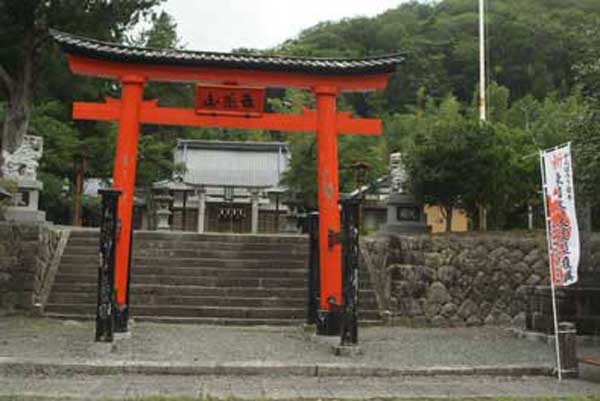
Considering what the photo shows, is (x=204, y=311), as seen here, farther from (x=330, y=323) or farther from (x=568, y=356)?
(x=568, y=356)

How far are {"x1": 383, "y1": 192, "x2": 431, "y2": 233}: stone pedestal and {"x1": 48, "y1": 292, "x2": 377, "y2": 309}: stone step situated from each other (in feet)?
7.43

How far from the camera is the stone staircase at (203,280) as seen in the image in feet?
39.8

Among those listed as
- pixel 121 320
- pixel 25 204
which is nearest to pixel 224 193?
pixel 25 204

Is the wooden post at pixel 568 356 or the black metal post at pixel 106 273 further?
the black metal post at pixel 106 273

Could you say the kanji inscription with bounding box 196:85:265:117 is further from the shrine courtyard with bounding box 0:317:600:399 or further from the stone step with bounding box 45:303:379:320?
the stone step with bounding box 45:303:379:320

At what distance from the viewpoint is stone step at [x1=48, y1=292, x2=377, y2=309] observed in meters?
12.3

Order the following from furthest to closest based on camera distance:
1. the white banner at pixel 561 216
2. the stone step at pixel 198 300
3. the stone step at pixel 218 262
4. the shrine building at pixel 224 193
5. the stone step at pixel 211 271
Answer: the shrine building at pixel 224 193 < the stone step at pixel 218 262 < the stone step at pixel 211 271 < the stone step at pixel 198 300 < the white banner at pixel 561 216

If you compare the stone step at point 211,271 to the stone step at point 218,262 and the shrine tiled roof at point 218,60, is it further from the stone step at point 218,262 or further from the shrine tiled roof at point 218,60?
the shrine tiled roof at point 218,60

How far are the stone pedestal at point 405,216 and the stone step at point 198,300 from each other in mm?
2264

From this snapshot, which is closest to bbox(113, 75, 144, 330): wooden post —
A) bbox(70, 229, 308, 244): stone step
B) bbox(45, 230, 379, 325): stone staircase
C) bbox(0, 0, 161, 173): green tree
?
bbox(45, 230, 379, 325): stone staircase

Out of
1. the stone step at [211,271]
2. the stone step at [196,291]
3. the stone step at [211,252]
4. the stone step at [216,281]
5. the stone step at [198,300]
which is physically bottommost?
the stone step at [198,300]

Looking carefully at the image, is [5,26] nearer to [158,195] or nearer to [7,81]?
[7,81]

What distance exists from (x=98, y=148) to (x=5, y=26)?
4860 mm

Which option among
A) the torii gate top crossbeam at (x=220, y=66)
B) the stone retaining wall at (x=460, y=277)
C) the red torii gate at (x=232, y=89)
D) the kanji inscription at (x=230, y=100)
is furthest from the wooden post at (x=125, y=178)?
the stone retaining wall at (x=460, y=277)
